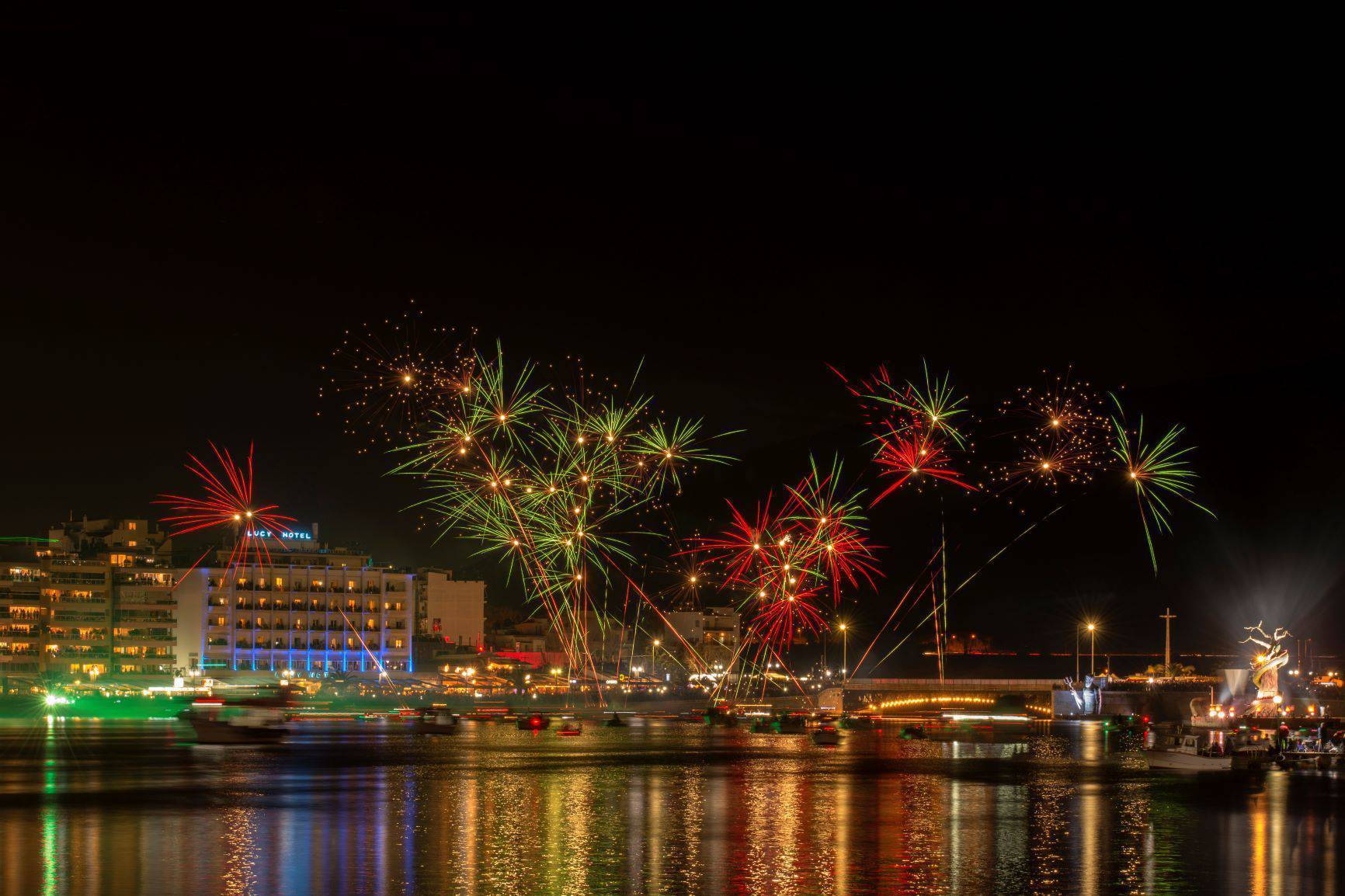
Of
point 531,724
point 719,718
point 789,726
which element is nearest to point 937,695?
point 719,718

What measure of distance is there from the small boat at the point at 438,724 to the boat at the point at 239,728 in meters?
8.08

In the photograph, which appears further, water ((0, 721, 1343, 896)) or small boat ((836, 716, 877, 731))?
small boat ((836, 716, 877, 731))

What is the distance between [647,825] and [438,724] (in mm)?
44411

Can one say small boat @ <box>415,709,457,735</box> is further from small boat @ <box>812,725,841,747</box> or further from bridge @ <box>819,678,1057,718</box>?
bridge @ <box>819,678,1057,718</box>

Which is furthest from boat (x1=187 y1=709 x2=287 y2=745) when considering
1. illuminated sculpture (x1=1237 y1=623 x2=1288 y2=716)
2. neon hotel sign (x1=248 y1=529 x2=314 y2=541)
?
neon hotel sign (x1=248 y1=529 x2=314 y2=541)

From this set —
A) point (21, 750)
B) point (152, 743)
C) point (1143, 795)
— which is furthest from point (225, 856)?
point (152, 743)

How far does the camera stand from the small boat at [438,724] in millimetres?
64875

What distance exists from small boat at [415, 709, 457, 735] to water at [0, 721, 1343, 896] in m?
17.9

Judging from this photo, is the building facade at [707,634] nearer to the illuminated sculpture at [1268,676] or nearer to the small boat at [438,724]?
the illuminated sculpture at [1268,676]

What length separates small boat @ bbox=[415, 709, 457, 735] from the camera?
6488cm

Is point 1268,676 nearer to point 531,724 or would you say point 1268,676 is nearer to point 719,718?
point 719,718

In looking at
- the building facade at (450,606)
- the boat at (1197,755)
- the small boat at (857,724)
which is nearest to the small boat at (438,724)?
the small boat at (857,724)

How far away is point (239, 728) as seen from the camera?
5609 cm

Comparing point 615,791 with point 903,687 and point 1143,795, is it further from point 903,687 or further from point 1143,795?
point 903,687
